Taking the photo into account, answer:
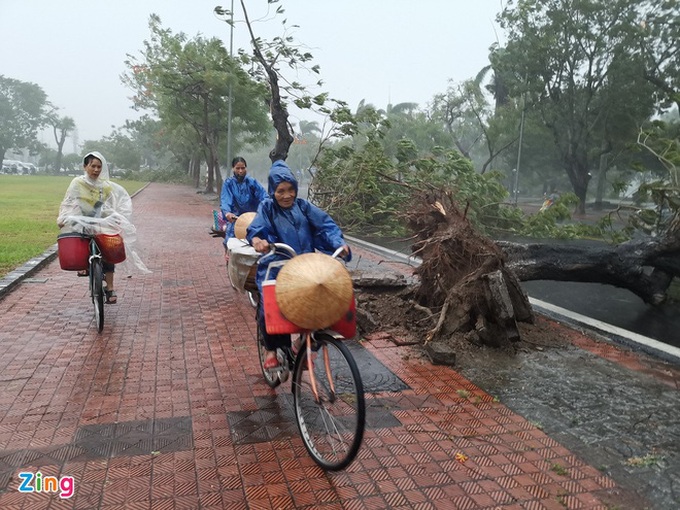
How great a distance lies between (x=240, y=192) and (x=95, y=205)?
71.4 inches

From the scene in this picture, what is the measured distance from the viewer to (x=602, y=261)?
23.7 feet

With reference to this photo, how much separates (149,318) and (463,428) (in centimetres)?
375

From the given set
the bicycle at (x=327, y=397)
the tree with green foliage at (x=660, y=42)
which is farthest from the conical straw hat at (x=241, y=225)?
the tree with green foliage at (x=660, y=42)

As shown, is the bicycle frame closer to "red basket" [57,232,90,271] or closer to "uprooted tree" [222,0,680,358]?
"uprooted tree" [222,0,680,358]

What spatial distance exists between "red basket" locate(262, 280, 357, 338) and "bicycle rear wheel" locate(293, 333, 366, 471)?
123 mm

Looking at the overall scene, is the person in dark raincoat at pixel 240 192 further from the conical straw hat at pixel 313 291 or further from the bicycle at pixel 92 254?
the conical straw hat at pixel 313 291

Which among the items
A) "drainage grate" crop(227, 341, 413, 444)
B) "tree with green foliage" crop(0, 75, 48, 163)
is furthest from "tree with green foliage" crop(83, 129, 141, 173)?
"drainage grate" crop(227, 341, 413, 444)

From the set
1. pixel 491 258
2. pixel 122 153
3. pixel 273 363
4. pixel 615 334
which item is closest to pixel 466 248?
pixel 491 258

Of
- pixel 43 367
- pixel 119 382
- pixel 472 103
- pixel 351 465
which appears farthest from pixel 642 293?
pixel 472 103

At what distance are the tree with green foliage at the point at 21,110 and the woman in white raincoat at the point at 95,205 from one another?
72.3 metres

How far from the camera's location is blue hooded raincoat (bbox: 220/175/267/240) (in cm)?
677

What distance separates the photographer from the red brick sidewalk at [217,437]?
277cm

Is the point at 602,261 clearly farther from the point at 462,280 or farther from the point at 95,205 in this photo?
the point at 95,205

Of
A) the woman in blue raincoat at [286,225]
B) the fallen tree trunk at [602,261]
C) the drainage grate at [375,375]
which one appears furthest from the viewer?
the fallen tree trunk at [602,261]
